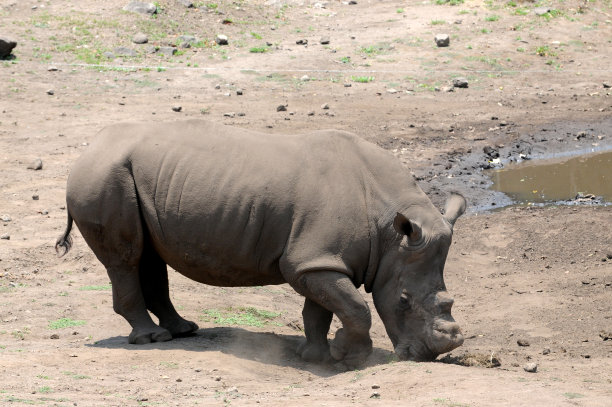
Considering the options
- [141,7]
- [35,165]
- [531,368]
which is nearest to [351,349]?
[531,368]

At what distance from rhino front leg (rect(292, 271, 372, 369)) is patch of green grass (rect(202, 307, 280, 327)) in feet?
5.36

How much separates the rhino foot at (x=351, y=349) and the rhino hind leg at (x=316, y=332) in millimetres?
217

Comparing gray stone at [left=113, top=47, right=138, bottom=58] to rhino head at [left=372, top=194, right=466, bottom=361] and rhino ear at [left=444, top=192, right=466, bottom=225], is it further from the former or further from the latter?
rhino head at [left=372, top=194, right=466, bottom=361]

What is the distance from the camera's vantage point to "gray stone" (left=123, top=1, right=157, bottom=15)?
24.3 metres

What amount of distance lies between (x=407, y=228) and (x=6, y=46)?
14.3 meters

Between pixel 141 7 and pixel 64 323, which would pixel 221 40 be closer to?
pixel 141 7

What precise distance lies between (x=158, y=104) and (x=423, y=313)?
11387 millimetres

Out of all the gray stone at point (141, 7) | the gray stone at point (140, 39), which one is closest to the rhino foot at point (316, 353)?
the gray stone at point (140, 39)

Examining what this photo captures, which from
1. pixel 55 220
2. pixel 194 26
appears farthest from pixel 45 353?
pixel 194 26

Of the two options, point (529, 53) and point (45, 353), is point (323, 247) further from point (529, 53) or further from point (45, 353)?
point (529, 53)

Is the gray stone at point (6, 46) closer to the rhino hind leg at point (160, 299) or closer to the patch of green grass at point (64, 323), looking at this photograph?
the patch of green grass at point (64, 323)

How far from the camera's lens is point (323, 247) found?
28.3 ft

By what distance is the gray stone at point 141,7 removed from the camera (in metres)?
24.3

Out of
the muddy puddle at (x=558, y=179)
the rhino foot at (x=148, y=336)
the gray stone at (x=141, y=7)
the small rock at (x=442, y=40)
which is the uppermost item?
the rhino foot at (x=148, y=336)
